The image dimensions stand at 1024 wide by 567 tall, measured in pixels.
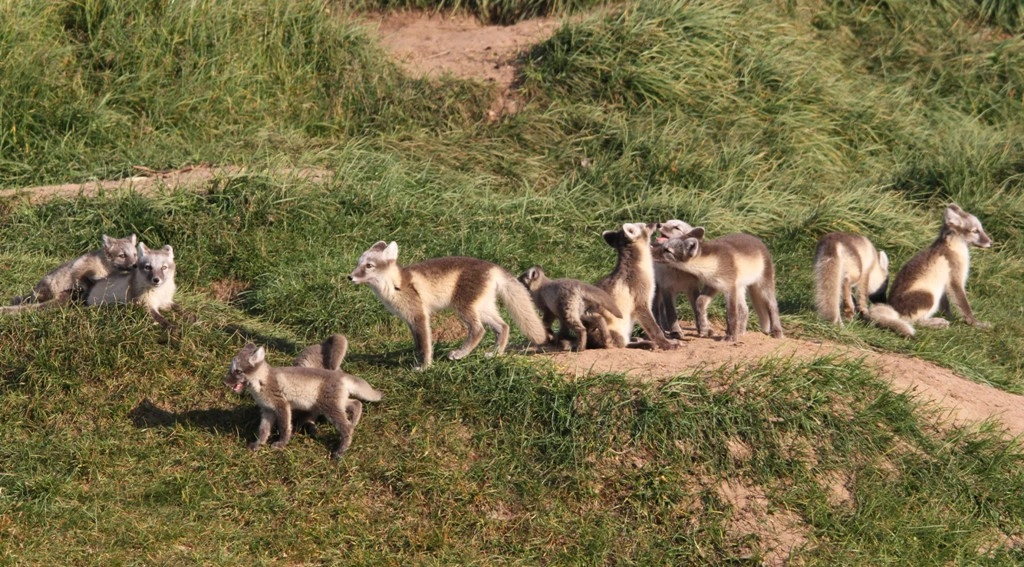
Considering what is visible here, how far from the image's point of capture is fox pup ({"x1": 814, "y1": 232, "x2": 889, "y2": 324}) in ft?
34.3

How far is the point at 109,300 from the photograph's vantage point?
8906 mm

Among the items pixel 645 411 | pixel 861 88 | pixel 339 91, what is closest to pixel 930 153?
pixel 861 88

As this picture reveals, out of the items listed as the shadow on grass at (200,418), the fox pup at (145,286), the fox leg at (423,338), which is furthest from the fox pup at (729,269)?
the fox pup at (145,286)

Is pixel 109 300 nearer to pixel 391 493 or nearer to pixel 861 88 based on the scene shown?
pixel 391 493

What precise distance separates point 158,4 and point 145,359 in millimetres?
6623

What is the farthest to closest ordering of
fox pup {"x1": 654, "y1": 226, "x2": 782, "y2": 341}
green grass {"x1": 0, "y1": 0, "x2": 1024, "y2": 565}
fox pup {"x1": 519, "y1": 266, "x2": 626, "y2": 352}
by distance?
fox pup {"x1": 654, "y1": 226, "x2": 782, "y2": 341}
fox pup {"x1": 519, "y1": 266, "x2": 626, "y2": 352}
green grass {"x1": 0, "y1": 0, "x2": 1024, "y2": 565}

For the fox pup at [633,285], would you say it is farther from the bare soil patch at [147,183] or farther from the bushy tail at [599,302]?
the bare soil patch at [147,183]

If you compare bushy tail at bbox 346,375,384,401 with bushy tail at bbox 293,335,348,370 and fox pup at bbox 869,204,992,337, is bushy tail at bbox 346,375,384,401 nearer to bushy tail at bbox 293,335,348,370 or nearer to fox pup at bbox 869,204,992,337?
bushy tail at bbox 293,335,348,370

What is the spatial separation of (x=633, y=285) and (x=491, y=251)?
2.44 metres

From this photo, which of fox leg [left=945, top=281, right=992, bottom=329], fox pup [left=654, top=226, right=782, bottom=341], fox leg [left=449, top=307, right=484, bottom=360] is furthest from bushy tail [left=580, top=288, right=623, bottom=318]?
fox leg [left=945, top=281, right=992, bottom=329]

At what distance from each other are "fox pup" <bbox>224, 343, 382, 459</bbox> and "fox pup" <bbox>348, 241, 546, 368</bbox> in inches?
34.1

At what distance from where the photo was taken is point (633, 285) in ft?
28.7

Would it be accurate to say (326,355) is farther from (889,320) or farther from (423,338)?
(889,320)

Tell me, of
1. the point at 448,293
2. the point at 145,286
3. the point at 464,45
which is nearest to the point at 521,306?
the point at 448,293
